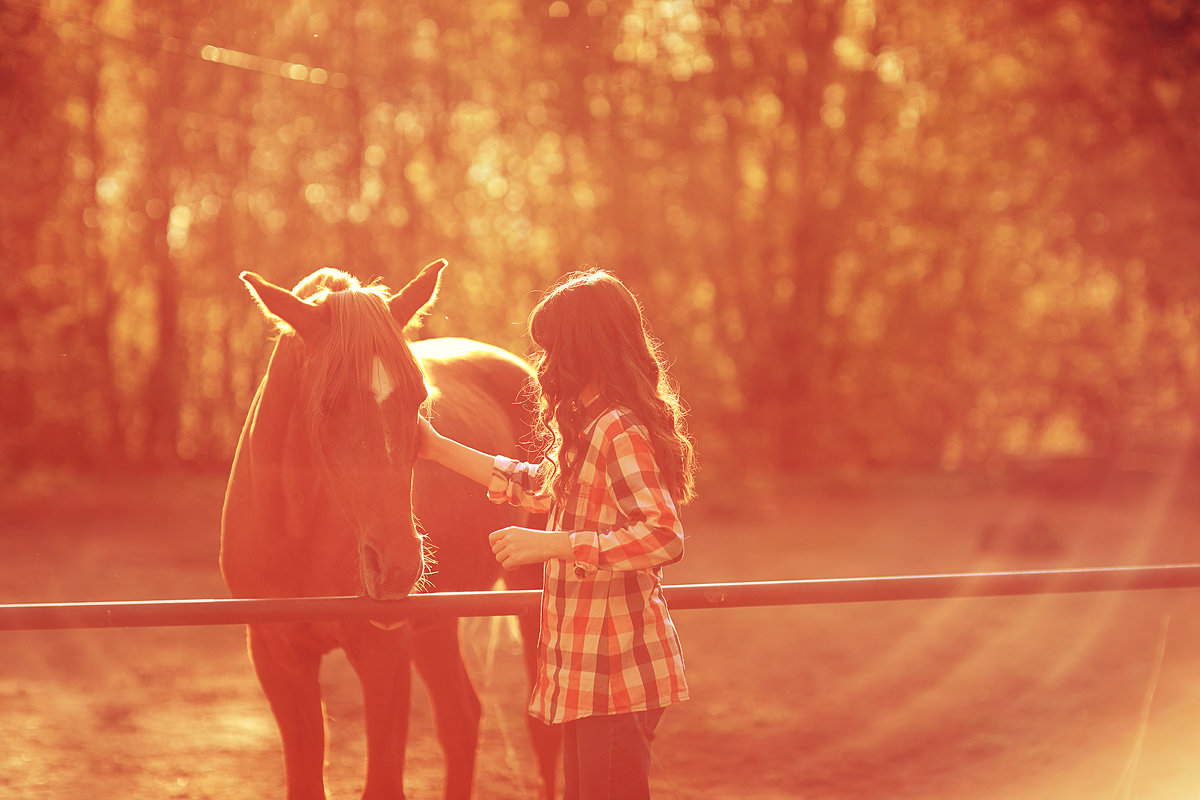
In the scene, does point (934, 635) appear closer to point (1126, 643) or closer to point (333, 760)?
point (1126, 643)

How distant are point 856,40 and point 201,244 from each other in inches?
388

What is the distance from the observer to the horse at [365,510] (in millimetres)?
2416

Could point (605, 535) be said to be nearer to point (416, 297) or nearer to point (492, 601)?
point (492, 601)

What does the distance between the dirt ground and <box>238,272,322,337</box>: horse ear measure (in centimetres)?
269

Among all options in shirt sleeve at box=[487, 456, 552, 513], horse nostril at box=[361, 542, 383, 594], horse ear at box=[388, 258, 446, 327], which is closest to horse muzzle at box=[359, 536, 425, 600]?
horse nostril at box=[361, 542, 383, 594]

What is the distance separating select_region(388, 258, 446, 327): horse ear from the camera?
2820 millimetres

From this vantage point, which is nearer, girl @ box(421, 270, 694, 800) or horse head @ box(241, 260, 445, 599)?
girl @ box(421, 270, 694, 800)

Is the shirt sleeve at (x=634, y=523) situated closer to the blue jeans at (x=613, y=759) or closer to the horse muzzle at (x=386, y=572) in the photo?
the blue jeans at (x=613, y=759)

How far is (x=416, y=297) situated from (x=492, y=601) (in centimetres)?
85

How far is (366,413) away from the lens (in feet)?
7.93

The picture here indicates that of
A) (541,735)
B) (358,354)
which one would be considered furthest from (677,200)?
(358,354)

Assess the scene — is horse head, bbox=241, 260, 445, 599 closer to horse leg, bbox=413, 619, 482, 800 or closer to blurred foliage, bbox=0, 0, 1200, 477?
horse leg, bbox=413, 619, 482, 800

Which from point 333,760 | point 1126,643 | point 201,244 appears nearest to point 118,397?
point 201,244

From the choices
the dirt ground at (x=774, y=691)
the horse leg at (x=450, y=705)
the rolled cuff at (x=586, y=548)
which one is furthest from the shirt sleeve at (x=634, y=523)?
the dirt ground at (x=774, y=691)
